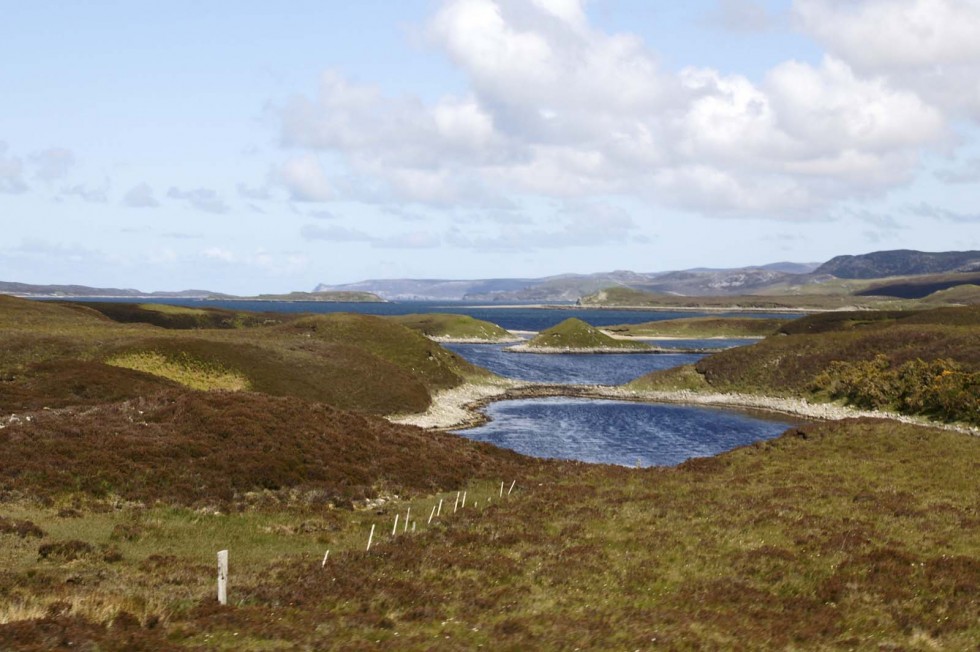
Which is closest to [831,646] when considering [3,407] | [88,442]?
[88,442]

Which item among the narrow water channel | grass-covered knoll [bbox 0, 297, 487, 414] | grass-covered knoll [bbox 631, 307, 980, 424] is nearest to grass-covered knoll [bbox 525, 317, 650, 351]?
grass-covered knoll [bbox 631, 307, 980, 424]

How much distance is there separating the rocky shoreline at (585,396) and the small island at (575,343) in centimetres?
6669

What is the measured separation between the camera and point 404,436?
50.9 metres

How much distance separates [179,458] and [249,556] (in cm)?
1278

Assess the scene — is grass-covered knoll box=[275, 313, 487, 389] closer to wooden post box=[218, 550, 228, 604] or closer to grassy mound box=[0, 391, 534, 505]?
grassy mound box=[0, 391, 534, 505]

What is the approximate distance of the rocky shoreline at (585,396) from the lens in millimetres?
81688

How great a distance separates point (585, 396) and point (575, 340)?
82212 millimetres

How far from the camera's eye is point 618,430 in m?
81.4

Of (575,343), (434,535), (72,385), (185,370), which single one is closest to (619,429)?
(185,370)

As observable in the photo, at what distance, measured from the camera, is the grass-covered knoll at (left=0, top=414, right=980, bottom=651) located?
18.0 m

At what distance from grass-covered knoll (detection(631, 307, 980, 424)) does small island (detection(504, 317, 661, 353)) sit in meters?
68.7

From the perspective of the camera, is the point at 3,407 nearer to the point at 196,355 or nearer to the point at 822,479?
the point at 196,355

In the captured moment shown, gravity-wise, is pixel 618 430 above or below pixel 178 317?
below

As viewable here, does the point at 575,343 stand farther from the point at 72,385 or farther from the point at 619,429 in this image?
the point at 72,385
